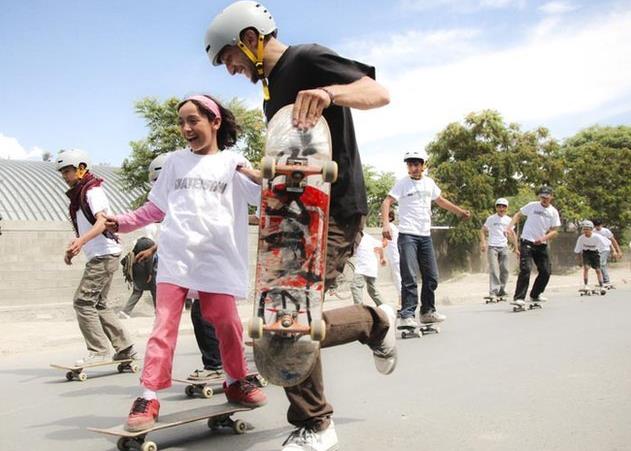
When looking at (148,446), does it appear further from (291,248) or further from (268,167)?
(268,167)

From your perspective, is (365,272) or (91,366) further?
(365,272)


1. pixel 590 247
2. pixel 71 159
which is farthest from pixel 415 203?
pixel 590 247

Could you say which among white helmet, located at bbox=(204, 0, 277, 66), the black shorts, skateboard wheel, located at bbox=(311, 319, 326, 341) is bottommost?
skateboard wheel, located at bbox=(311, 319, 326, 341)

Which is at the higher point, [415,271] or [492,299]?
[415,271]

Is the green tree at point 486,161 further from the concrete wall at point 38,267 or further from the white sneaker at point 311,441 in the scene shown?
the white sneaker at point 311,441

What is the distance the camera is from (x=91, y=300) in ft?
20.7

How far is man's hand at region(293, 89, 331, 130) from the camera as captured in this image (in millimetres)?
2793

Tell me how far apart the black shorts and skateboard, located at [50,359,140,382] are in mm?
14206

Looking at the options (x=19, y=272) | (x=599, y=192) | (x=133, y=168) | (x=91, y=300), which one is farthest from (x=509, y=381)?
(x=599, y=192)

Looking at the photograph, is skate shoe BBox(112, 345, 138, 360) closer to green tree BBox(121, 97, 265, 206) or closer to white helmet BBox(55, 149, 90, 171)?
white helmet BBox(55, 149, 90, 171)

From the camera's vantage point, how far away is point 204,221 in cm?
375

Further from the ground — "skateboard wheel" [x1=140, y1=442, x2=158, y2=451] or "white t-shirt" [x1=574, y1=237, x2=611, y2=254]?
"white t-shirt" [x1=574, y1=237, x2=611, y2=254]

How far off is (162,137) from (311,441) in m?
19.9

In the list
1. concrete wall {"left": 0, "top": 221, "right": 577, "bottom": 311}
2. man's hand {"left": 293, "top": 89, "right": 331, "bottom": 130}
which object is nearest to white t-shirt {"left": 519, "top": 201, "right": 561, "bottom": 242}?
concrete wall {"left": 0, "top": 221, "right": 577, "bottom": 311}
